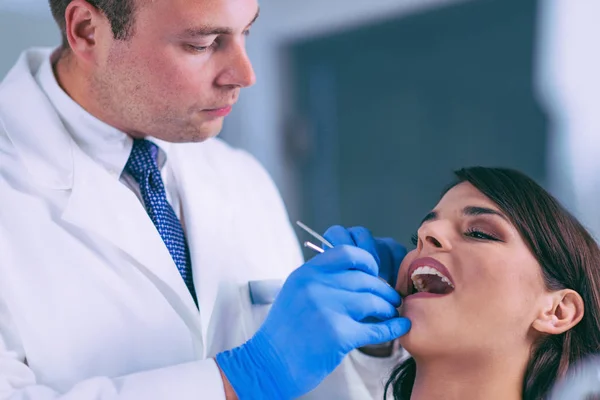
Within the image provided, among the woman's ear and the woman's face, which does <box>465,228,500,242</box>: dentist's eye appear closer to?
the woman's face

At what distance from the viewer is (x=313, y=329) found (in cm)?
118

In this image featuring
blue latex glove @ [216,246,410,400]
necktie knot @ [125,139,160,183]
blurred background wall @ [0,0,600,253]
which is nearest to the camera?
Answer: blue latex glove @ [216,246,410,400]

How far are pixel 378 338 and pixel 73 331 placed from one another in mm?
578

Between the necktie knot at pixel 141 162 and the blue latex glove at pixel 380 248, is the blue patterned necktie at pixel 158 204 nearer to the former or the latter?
the necktie knot at pixel 141 162

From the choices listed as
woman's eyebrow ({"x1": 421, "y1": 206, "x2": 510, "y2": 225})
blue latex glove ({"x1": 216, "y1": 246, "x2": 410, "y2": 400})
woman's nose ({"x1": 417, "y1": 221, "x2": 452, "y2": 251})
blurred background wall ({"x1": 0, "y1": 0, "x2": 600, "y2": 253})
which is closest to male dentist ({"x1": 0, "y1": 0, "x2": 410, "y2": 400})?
blue latex glove ({"x1": 216, "y1": 246, "x2": 410, "y2": 400})

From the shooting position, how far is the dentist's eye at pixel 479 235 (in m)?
1.30

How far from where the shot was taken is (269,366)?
121 centimetres

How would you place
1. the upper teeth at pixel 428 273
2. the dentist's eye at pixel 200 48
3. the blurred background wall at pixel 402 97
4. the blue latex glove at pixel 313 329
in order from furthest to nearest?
the blurred background wall at pixel 402 97 → the dentist's eye at pixel 200 48 → the upper teeth at pixel 428 273 → the blue latex glove at pixel 313 329

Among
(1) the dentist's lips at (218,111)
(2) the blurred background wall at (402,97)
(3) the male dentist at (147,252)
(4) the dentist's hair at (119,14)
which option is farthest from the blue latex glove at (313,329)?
(2) the blurred background wall at (402,97)

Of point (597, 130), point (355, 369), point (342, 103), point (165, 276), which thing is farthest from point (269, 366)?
point (342, 103)

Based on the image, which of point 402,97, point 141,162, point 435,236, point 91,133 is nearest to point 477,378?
point 435,236

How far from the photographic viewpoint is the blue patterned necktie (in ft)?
4.83

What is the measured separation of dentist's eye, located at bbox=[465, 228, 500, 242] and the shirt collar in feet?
2.46

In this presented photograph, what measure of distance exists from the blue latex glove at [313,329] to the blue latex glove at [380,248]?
0.18 metres
